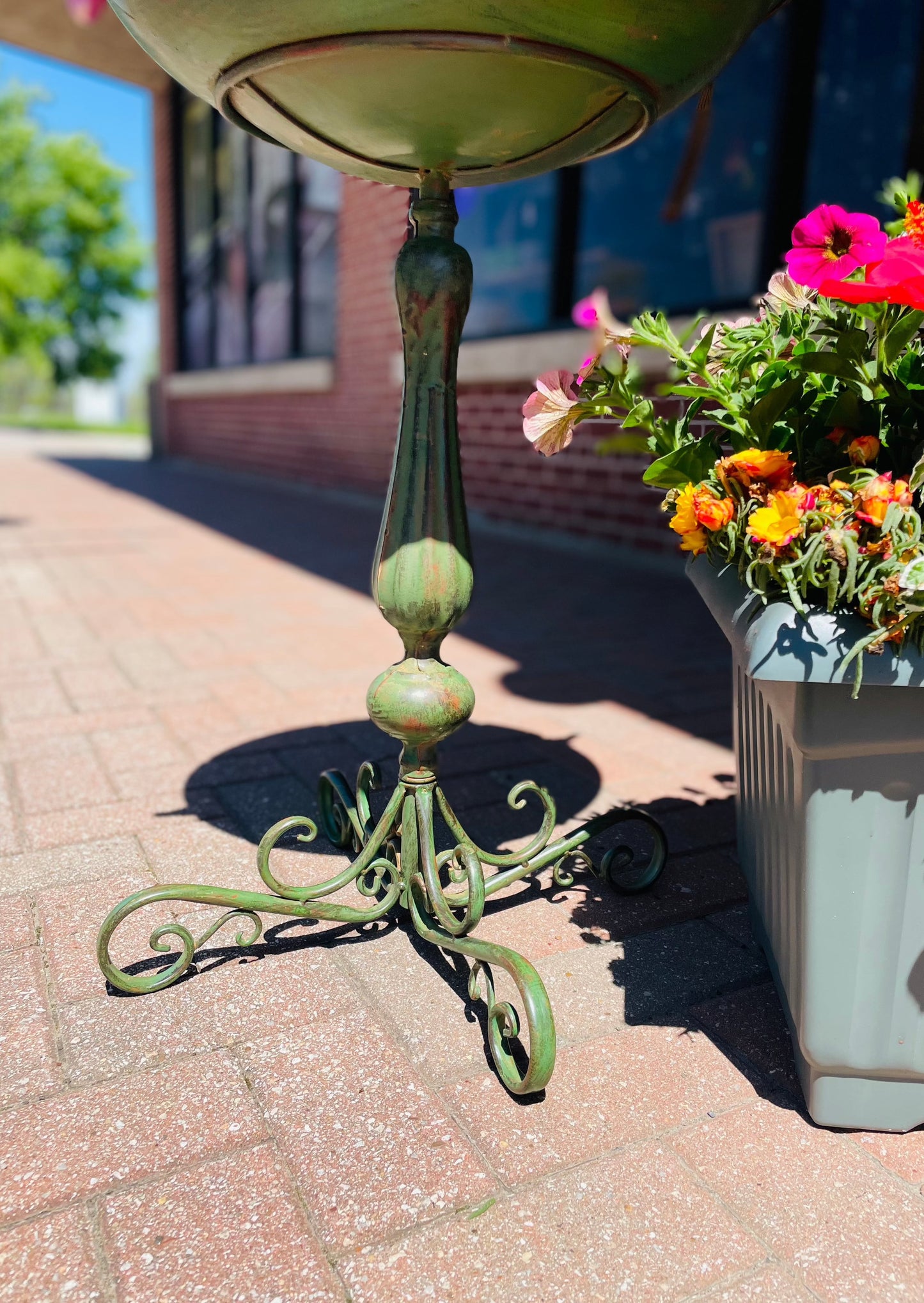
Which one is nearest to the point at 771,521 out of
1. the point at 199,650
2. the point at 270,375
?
the point at 199,650

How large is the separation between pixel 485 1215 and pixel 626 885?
2.68 ft

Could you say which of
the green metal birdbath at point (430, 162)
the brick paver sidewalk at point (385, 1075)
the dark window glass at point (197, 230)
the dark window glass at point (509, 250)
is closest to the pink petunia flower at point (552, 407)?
the green metal birdbath at point (430, 162)

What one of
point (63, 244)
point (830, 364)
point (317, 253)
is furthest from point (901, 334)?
point (63, 244)

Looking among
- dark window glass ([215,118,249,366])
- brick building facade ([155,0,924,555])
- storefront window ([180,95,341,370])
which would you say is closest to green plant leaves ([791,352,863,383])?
brick building facade ([155,0,924,555])

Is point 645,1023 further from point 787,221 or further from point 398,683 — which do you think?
point 787,221

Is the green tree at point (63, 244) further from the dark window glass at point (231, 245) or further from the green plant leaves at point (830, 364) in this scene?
the green plant leaves at point (830, 364)

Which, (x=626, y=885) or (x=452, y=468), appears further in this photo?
(x=626, y=885)

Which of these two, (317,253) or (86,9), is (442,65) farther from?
(86,9)

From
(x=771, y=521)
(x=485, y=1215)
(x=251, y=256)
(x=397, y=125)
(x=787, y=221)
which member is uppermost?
(x=251, y=256)

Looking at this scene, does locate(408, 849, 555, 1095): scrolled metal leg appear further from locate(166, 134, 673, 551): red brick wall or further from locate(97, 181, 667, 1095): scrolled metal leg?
locate(166, 134, 673, 551): red brick wall

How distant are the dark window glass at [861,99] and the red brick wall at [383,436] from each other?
2.30m

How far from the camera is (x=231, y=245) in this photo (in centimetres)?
1080

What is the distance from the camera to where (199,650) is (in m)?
3.50

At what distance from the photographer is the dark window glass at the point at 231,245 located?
10.3 m
